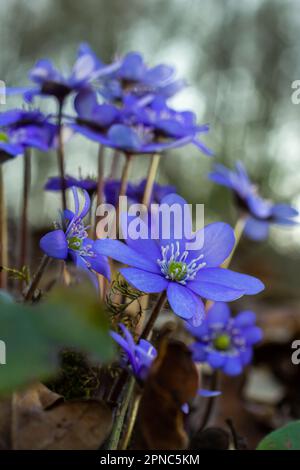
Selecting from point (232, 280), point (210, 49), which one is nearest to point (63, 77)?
point (232, 280)

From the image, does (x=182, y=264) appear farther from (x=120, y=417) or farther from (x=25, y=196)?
(x=25, y=196)

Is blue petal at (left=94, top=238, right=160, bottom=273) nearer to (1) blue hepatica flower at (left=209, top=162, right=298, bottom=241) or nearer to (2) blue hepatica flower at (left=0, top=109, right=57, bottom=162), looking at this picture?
(2) blue hepatica flower at (left=0, top=109, right=57, bottom=162)

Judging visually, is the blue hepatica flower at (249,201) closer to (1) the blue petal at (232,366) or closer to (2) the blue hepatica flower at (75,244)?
(1) the blue petal at (232,366)

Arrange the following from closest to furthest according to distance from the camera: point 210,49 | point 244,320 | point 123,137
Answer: point 123,137 < point 244,320 < point 210,49

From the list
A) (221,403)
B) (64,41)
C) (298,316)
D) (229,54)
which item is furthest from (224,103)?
(221,403)

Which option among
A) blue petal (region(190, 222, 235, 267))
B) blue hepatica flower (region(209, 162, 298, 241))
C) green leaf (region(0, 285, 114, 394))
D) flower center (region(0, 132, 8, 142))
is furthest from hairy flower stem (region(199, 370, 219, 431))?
green leaf (region(0, 285, 114, 394))
